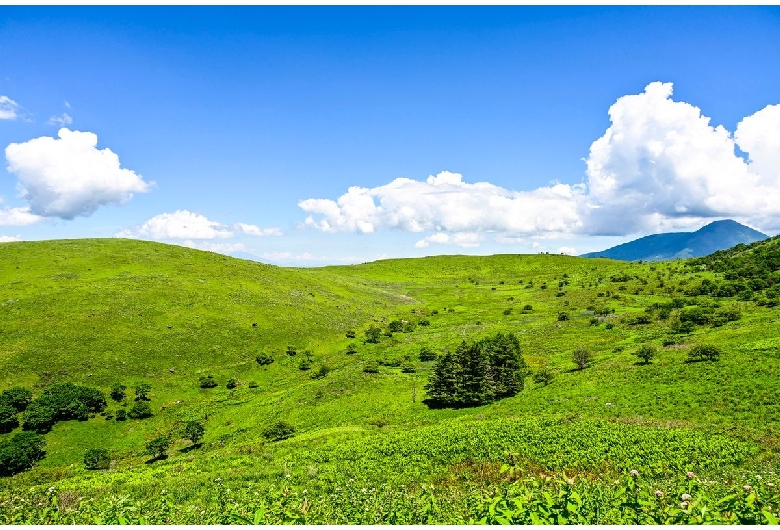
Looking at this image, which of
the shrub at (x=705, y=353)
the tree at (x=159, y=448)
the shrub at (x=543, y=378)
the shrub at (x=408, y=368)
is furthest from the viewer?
the shrub at (x=408, y=368)

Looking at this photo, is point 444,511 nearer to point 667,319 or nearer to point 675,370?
point 675,370

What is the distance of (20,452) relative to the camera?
3809 cm

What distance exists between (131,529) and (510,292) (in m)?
134

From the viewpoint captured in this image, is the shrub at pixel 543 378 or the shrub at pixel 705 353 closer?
the shrub at pixel 705 353

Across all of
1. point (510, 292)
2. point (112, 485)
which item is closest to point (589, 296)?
point (510, 292)

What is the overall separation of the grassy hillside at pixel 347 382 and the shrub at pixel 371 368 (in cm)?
98

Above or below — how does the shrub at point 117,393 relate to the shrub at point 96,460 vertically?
above

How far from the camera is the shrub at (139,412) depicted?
49609 mm

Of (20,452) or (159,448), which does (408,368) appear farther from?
(20,452)

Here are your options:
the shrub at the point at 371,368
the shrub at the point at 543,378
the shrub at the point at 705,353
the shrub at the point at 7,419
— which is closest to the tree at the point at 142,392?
the shrub at the point at 7,419

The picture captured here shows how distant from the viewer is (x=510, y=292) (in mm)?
134375

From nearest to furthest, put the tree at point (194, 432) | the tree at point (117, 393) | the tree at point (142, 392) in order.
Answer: the tree at point (194, 432)
the tree at point (117, 393)
the tree at point (142, 392)

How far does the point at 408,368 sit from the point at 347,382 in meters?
11.3

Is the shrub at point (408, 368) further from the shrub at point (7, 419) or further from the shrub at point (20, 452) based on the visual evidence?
the shrub at point (7, 419)
